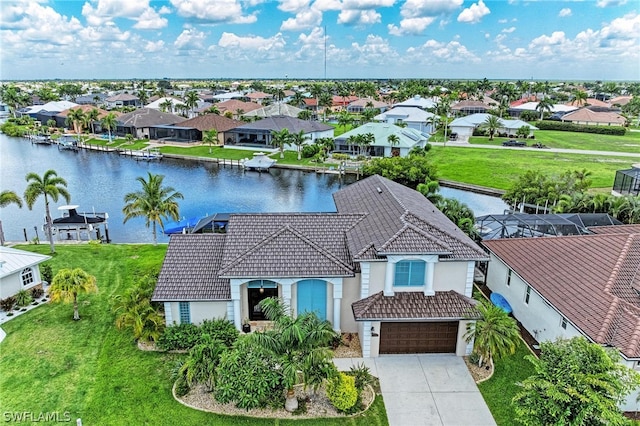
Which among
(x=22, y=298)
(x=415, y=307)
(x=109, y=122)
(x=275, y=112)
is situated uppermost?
(x=275, y=112)

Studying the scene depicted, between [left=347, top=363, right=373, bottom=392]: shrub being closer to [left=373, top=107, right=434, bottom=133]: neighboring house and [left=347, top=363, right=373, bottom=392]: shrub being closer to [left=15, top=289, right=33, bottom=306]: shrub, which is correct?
[left=15, top=289, right=33, bottom=306]: shrub

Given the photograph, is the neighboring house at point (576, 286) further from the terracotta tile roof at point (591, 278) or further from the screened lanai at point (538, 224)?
the screened lanai at point (538, 224)

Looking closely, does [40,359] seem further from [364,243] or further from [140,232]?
[140,232]

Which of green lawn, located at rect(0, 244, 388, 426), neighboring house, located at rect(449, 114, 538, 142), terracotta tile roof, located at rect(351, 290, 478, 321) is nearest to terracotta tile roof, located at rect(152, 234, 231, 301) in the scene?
green lawn, located at rect(0, 244, 388, 426)

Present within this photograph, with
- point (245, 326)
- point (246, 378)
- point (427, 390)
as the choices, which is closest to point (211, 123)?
point (245, 326)

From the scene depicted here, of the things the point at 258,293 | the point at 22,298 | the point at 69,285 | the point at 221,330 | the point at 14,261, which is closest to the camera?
the point at 221,330

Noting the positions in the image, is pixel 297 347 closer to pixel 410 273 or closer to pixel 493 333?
pixel 410 273
